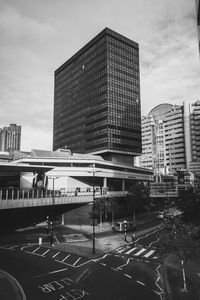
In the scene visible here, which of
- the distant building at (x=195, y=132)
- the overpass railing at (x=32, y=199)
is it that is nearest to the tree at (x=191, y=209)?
the overpass railing at (x=32, y=199)

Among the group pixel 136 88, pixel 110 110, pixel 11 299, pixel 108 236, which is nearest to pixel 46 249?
pixel 108 236

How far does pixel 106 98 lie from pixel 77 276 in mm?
106536

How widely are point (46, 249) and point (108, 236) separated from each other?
14.9m

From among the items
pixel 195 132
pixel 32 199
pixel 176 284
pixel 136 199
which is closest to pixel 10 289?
pixel 176 284

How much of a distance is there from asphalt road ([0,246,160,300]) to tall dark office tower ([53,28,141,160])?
9084 centimetres

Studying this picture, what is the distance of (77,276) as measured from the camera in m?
26.0

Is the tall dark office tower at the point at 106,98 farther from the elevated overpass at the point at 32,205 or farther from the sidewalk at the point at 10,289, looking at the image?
the sidewalk at the point at 10,289

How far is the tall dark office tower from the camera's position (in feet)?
413

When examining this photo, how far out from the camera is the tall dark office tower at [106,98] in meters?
126

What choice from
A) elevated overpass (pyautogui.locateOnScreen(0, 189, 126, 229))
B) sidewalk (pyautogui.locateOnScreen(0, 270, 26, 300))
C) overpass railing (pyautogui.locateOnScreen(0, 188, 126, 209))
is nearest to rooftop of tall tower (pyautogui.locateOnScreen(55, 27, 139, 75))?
overpass railing (pyautogui.locateOnScreen(0, 188, 126, 209))

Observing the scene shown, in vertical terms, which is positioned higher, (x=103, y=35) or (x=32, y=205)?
(x=103, y=35)

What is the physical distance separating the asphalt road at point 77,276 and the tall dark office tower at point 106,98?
90.8 metres

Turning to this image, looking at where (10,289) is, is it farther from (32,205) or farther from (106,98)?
(106,98)

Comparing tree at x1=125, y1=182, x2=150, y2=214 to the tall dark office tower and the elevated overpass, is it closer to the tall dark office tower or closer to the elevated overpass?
the elevated overpass
